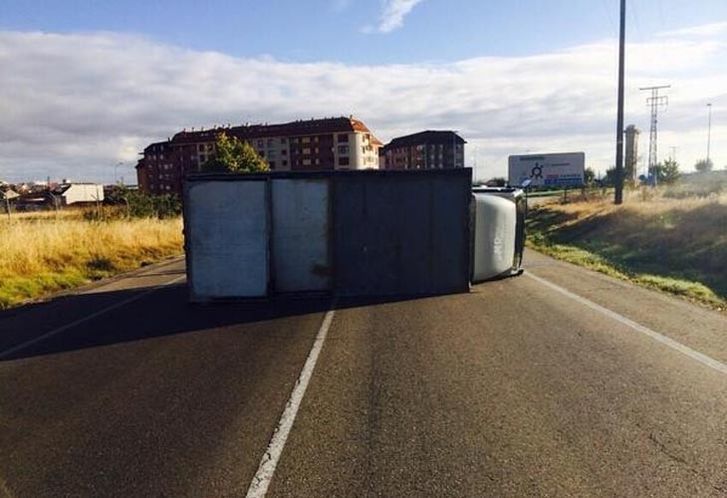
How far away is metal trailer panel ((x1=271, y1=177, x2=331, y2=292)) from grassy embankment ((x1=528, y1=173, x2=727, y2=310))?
650 cm

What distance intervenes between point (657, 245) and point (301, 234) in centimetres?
1239

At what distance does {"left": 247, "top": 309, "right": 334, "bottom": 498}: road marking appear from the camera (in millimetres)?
3574

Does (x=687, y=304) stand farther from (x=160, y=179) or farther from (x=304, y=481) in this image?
(x=160, y=179)

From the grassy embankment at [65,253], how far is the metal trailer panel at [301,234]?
5.33 meters

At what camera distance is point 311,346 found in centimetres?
709

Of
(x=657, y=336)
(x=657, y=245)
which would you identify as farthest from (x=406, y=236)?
(x=657, y=245)

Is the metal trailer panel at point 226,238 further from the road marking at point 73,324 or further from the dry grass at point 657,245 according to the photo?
the dry grass at point 657,245

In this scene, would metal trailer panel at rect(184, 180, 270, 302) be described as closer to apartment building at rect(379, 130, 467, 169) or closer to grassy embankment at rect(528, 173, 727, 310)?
grassy embankment at rect(528, 173, 727, 310)

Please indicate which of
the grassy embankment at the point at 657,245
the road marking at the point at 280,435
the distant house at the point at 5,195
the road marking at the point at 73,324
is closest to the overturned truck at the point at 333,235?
the road marking at the point at 73,324

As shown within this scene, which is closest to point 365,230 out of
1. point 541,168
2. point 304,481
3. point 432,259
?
point 432,259

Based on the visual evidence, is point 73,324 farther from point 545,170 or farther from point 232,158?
point 545,170

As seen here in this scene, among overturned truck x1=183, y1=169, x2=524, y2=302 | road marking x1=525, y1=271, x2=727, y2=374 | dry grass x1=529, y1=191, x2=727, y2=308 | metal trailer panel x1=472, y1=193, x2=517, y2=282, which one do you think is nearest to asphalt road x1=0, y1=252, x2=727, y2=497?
road marking x1=525, y1=271, x2=727, y2=374

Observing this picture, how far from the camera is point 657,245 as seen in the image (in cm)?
1795

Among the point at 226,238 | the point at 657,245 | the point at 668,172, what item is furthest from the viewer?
the point at 668,172
